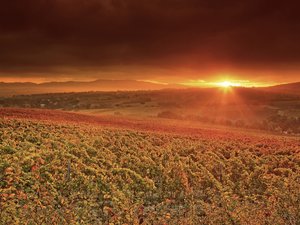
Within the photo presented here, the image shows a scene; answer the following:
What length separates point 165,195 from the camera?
17.1 m

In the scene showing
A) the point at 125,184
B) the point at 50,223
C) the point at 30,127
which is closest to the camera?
the point at 50,223

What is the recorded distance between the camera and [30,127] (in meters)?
28.6

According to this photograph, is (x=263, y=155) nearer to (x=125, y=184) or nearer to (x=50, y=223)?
(x=125, y=184)

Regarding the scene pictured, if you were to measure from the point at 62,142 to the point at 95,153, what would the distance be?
272 centimetres

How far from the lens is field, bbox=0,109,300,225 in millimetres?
11930

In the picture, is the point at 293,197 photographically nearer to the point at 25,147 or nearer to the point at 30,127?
the point at 25,147

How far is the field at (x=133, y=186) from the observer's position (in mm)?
11930

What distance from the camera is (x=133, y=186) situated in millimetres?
16781

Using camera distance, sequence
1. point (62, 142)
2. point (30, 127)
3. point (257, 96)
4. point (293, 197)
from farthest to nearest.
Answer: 1. point (257, 96)
2. point (30, 127)
3. point (62, 142)
4. point (293, 197)

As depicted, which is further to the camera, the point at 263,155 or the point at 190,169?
the point at 263,155

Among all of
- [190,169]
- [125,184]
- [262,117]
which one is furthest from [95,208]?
[262,117]

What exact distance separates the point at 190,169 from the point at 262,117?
64.6 meters

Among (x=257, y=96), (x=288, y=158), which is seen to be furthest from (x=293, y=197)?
(x=257, y=96)

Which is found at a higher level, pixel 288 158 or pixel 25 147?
pixel 25 147
